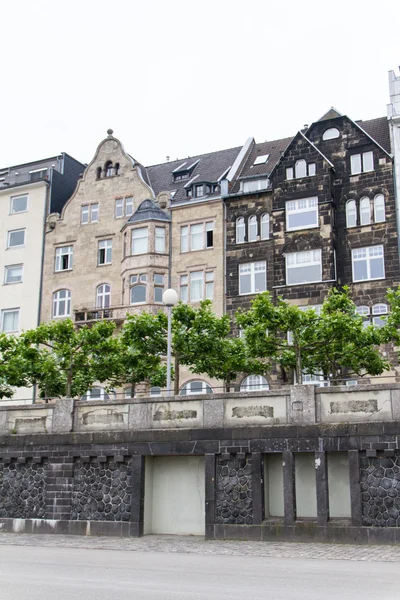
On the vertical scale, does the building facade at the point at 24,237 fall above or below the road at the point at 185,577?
above

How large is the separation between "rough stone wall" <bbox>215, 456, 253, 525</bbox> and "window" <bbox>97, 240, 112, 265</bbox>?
88.7 feet

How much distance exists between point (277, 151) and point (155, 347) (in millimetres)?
20081

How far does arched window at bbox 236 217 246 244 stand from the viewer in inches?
1769

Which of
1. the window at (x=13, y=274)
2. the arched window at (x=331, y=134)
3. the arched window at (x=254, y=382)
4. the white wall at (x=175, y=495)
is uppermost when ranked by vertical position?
the arched window at (x=331, y=134)

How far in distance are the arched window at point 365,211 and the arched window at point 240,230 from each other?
6948 millimetres

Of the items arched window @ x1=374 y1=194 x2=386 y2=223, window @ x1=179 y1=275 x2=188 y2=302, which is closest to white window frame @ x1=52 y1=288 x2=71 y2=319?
window @ x1=179 y1=275 x2=188 y2=302

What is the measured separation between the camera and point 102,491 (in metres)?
24.1

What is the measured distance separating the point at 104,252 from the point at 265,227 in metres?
10.6

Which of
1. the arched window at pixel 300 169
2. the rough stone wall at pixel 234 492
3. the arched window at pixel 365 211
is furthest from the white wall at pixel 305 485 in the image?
the arched window at pixel 300 169

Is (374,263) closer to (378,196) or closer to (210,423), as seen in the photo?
(378,196)

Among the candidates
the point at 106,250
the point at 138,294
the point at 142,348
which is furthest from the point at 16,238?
the point at 142,348

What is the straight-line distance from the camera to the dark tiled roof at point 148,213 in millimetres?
46781

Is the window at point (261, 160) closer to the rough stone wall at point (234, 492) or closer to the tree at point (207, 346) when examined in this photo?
the tree at point (207, 346)

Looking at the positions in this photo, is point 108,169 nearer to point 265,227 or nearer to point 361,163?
point 265,227
